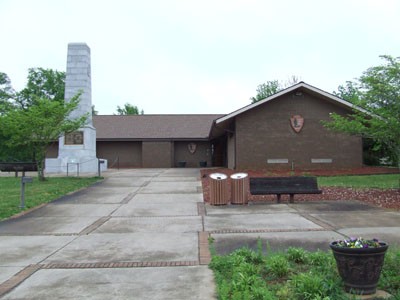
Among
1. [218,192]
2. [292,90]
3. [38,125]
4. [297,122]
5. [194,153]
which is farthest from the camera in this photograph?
[194,153]

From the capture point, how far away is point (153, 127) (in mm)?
40688

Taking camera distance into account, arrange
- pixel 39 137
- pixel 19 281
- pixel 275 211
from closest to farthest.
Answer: pixel 19 281
pixel 275 211
pixel 39 137

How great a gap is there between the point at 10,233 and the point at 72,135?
60.3ft

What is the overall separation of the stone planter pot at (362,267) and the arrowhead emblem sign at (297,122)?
21335 millimetres

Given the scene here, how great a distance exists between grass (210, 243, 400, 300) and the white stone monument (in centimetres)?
2146

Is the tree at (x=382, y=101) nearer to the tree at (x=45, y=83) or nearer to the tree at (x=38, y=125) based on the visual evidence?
the tree at (x=38, y=125)

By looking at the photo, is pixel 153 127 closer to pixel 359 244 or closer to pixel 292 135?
pixel 292 135

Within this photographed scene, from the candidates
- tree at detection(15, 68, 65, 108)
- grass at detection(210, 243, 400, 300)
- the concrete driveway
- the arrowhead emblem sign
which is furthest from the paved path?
tree at detection(15, 68, 65, 108)

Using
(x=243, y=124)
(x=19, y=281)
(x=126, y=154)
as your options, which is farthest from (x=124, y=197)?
(x=126, y=154)

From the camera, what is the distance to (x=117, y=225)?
30.5ft

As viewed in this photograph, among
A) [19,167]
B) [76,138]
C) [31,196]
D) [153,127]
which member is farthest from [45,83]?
[31,196]

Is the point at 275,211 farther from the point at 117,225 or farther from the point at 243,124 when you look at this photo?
the point at 243,124

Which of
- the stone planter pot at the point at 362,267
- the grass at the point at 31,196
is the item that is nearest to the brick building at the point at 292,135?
the grass at the point at 31,196

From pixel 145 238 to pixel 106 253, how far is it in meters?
1.23
